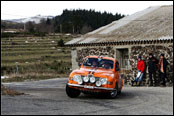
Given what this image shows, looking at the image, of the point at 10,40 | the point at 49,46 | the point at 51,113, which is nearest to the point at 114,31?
the point at 51,113

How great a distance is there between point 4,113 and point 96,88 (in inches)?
178

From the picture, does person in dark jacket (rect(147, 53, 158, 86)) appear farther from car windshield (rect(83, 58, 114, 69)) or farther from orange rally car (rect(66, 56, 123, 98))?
orange rally car (rect(66, 56, 123, 98))

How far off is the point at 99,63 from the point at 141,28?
1021cm

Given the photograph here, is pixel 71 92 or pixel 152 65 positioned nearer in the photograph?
pixel 71 92

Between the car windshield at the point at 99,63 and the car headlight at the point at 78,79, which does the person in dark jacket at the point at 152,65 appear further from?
the car headlight at the point at 78,79

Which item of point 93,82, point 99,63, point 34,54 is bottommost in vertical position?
point 93,82

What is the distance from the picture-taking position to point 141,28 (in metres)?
24.2

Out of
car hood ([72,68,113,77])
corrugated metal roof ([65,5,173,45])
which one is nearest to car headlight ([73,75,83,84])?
car hood ([72,68,113,77])

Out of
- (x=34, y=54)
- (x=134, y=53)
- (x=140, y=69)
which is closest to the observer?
(x=140, y=69)

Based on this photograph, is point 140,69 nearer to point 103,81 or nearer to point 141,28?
point 141,28

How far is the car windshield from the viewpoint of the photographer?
1458cm

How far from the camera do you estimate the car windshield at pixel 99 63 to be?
14578 mm

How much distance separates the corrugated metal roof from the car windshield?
6.90 meters

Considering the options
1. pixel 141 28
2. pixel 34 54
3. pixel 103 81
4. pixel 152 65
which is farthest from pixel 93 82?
pixel 34 54
